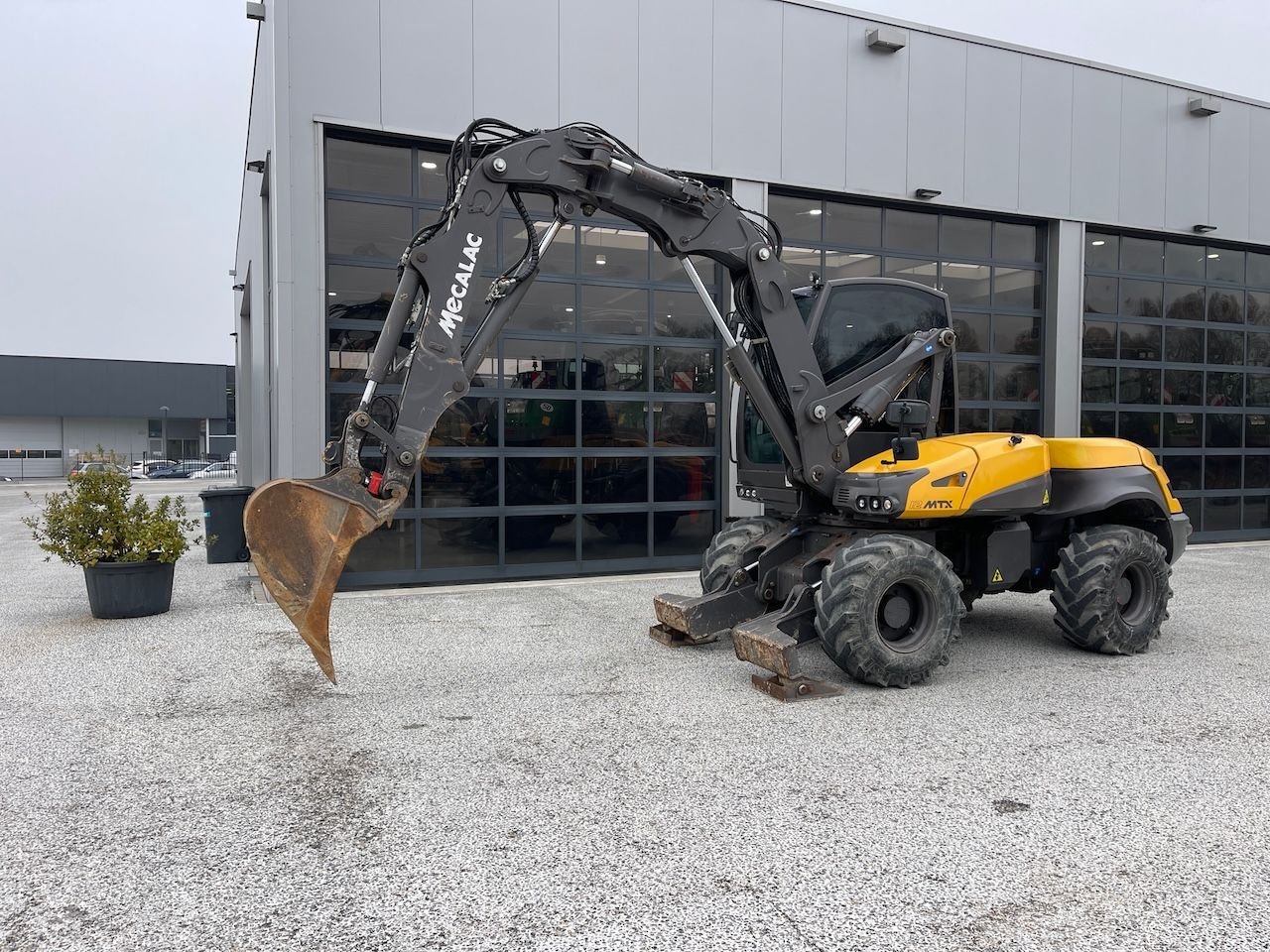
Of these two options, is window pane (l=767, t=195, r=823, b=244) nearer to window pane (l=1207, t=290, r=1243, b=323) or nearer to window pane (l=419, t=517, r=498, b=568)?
window pane (l=419, t=517, r=498, b=568)

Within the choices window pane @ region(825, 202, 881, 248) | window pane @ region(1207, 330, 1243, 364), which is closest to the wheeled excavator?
window pane @ region(825, 202, 881, 248)

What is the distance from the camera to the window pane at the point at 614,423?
9.88 meters

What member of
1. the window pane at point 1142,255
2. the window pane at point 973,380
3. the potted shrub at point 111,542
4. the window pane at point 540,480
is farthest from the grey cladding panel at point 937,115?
the potted shrub at point 111,542

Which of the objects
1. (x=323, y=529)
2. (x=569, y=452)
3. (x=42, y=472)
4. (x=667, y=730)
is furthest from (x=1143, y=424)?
(x=42, y=472)

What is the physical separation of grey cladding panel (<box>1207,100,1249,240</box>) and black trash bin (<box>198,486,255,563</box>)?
1377cm

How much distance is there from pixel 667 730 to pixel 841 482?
2.10 m

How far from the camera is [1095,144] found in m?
12.0

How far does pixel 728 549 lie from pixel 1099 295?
8.49 m

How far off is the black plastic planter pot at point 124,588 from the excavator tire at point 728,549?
4.69 meters

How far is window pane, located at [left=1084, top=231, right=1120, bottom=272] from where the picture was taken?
12.2 meters

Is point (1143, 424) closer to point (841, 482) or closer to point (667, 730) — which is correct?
point (841, 482)

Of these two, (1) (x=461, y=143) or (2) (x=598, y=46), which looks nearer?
(1) (x=461, y=143)

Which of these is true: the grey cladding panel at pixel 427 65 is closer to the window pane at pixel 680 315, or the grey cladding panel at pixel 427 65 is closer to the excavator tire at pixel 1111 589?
the window pane at pixel 680 315

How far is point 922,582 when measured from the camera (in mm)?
5418
